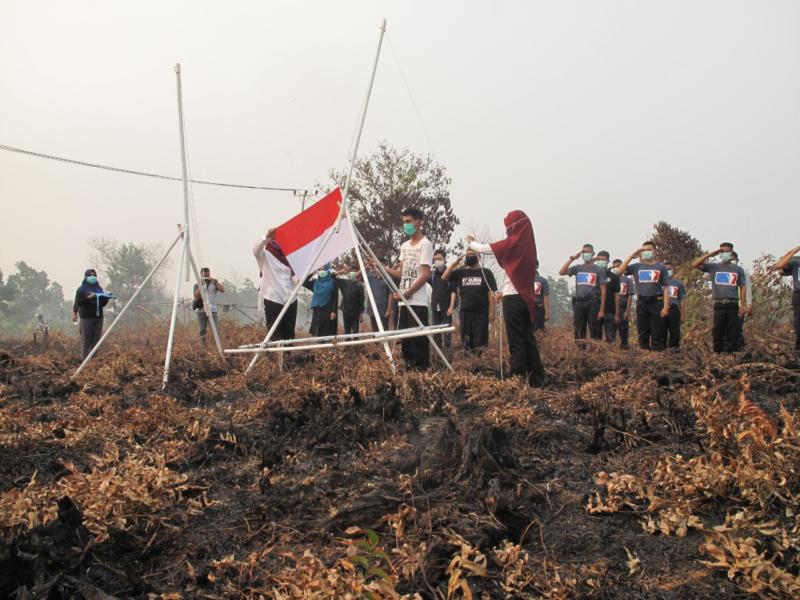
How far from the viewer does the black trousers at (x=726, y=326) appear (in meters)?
9.38

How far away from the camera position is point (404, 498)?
3111mm

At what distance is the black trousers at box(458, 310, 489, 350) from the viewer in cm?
1005

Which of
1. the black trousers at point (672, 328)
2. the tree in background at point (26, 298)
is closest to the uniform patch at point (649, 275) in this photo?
the black trousers at point (672, 328)

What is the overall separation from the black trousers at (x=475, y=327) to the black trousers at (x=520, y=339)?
11.6ft

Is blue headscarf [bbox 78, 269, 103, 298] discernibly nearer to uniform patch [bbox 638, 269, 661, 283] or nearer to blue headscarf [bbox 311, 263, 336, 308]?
blue headscarf [bbox 311, 263, 336, 308]

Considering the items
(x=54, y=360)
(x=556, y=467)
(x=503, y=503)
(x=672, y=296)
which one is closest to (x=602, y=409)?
(x=556, y=467)

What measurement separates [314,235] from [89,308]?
5.38 meters

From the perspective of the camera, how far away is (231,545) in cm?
288

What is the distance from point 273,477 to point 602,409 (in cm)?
223

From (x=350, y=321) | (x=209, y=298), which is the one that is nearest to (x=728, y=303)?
(x=350, y=321)

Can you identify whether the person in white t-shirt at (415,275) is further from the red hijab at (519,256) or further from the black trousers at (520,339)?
the black trousers at (520,339)

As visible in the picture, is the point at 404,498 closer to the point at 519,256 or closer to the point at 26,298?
the point at 519,256

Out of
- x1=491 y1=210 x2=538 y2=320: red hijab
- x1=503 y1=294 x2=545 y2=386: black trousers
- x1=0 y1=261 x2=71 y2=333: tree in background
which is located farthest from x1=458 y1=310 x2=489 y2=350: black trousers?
x1=0 y1=261 x2=71 y2=333: tree in background

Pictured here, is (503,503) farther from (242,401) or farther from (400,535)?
(242,401)
